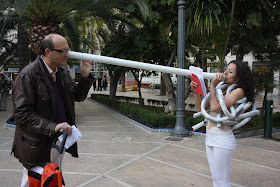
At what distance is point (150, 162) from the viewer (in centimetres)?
439

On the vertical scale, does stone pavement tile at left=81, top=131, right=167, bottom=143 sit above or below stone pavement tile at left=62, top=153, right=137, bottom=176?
above

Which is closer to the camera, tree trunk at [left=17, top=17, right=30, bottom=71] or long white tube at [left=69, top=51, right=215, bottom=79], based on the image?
long white tube at [left=69, top=51, right=215, bottom=79]

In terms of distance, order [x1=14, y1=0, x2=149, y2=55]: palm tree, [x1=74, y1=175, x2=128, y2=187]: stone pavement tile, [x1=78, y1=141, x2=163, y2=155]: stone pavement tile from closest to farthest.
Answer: [x1=74, y1=175, x2=128, y2=187]: stone pavement tile → [x1=78, y1=141, x2=163, y2=155]: stone pavement tile → [x1=14, y1=0, x2=149, y2=55]: palm tree

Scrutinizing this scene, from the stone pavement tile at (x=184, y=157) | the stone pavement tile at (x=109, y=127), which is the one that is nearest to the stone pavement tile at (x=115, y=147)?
the stone pavement tile at (x=184, y=157)

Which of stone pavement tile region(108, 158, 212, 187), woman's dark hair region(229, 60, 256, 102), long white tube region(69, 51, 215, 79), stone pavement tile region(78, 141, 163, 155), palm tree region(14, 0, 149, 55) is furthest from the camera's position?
palm tree region(14, 0, 149, 55)

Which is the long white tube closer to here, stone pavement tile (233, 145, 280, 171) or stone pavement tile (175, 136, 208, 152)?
stone pavement tile (233, 145, 280, 171)

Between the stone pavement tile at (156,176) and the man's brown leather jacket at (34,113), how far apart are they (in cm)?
179

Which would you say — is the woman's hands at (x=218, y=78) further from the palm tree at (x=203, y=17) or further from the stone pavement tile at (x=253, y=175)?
the palm tree at (x=203, y=17)

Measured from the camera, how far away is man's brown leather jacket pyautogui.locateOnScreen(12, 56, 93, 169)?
1.90 meters

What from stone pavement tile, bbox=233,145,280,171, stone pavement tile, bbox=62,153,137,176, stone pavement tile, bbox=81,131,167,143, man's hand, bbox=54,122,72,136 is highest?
man's hand, bbox=54,122,72,136

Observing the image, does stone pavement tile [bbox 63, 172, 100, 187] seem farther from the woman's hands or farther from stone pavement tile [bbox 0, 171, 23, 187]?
the woman's hands

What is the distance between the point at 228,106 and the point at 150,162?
2.41 metres

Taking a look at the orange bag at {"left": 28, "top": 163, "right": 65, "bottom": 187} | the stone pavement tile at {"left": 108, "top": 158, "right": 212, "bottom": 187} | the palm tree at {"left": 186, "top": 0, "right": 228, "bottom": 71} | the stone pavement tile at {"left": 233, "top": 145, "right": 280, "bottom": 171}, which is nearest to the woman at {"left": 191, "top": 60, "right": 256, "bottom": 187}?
the stone pavement tile at {"left": 108, "top": 158, "right": 212, "bottom": 187}

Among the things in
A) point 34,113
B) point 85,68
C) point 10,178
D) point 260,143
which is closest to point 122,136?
point 10,178
